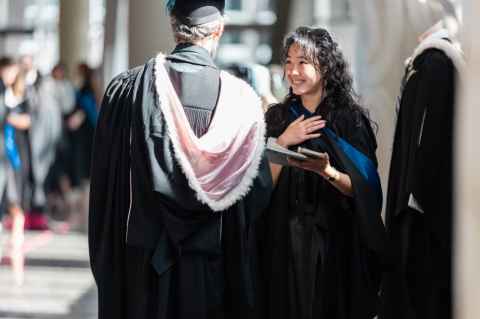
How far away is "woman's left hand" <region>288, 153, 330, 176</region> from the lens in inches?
171

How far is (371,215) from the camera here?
15.1 ft

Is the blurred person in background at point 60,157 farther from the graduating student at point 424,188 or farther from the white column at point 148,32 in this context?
the graduating student at point 424,188

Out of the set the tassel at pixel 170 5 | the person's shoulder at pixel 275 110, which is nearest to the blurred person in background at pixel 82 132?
the person's shoulder at pixel 275 110

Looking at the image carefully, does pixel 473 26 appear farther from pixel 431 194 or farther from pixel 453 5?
pixel 453 5

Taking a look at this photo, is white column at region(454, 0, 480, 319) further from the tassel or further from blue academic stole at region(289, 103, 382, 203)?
blue academic stole at region(289, 103, 382, 203)

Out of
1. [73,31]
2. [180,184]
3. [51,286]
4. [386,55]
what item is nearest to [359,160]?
[180,184]

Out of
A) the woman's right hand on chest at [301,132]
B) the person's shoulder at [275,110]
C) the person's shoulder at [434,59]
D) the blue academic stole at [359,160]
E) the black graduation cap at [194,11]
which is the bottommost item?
the blue academic stole at [359,160]

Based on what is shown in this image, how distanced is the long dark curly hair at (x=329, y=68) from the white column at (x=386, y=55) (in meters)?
2.19

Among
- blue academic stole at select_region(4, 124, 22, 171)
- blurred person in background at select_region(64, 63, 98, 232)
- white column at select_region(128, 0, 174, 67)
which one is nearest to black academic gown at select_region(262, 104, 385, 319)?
white column at select_region(128, 0, 174, 67)

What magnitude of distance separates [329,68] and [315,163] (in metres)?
0.52

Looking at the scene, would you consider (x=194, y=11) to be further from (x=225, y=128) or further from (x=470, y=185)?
(x=470, y=185)

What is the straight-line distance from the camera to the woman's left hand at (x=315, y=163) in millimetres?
4344

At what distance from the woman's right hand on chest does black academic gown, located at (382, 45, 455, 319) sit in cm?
54

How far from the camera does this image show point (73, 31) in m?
23.8
